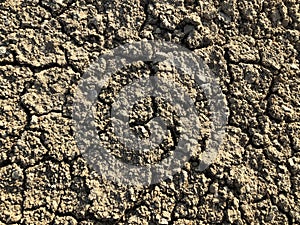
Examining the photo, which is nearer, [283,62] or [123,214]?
[123,214]

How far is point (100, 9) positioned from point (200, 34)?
17.7 inches

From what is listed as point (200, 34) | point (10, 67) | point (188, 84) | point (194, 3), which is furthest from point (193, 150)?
point (10, 67)

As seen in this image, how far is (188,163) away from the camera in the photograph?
215 cm

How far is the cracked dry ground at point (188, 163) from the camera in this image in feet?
6.73

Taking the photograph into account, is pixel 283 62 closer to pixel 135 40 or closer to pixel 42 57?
pixel 135 40

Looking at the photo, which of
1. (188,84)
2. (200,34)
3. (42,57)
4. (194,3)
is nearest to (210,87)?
(188,84)

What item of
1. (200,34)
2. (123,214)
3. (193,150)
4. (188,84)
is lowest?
(123,214)

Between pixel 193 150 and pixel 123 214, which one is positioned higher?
pixel 193 150

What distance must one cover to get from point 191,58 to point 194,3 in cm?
26

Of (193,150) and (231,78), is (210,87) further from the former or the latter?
(193,150)

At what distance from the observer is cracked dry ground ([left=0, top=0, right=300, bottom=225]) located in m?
2.05

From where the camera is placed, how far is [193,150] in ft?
7.13

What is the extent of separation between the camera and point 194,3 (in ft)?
7.66

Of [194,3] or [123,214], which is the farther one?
[194,3]
